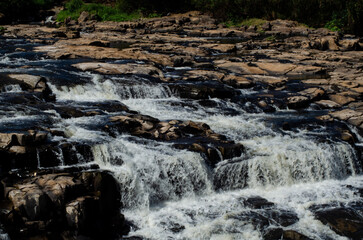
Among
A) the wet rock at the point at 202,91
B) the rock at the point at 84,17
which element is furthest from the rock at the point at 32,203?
the rock at the point at 84,17

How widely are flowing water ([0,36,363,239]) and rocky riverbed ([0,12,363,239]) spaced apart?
37 mm

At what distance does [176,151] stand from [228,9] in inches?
1768

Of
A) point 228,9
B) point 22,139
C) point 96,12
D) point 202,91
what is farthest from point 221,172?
point 96,12

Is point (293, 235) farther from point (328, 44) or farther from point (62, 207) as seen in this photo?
point (328, 44)

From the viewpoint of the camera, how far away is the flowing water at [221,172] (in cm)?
1041

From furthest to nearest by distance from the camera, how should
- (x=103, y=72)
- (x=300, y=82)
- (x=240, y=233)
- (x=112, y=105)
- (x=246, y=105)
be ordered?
(x=300, y=82) < (x=103, y=72) < (x=246, y=105) < (x=112, y=105) < (x=240, y=233)

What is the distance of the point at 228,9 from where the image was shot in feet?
177

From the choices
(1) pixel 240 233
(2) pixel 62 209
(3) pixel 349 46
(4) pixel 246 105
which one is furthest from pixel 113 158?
(3) pixel 349 46

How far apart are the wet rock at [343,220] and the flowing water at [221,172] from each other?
0.77 ft

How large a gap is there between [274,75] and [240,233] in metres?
15.3

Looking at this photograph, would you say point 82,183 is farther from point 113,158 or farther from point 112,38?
point 112,38

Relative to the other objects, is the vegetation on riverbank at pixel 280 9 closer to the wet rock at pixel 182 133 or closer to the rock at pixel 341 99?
the rock at pixel 341 99

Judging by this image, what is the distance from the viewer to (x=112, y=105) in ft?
54.1

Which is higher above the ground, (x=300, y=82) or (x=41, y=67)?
(x=41, y=67)
